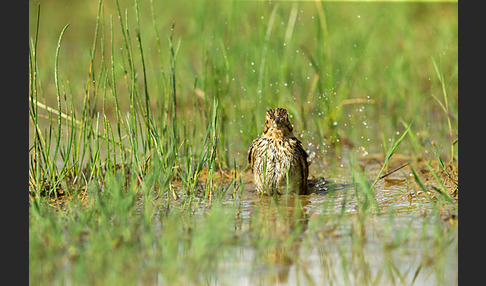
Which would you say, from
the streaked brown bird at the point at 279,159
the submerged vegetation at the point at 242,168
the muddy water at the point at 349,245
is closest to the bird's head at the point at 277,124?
the streaked brown bird at the point at 279,159

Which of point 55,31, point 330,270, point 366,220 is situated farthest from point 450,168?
point 55,31

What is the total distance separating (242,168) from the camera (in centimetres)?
780

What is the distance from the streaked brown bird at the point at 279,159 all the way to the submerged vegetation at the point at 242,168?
0.17 m

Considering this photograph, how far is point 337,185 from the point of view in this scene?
7152 mm

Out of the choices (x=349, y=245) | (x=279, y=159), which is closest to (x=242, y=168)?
Answer: (x=279, y=159)

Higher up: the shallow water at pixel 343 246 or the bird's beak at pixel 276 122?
the bird's beak at pixel 276 122

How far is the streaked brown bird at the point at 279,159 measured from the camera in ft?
22.1

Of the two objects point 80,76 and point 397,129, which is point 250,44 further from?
point 80,76

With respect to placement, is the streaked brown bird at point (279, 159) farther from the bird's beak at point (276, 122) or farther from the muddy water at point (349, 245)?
the muddy water at point (349, 245)

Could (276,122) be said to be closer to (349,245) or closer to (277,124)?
(277,124)

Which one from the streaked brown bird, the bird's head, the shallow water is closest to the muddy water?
the shallow water

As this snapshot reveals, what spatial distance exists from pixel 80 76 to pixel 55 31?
2357 millimetres

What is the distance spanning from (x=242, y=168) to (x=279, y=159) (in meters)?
1.11

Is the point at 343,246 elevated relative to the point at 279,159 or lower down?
lower down
